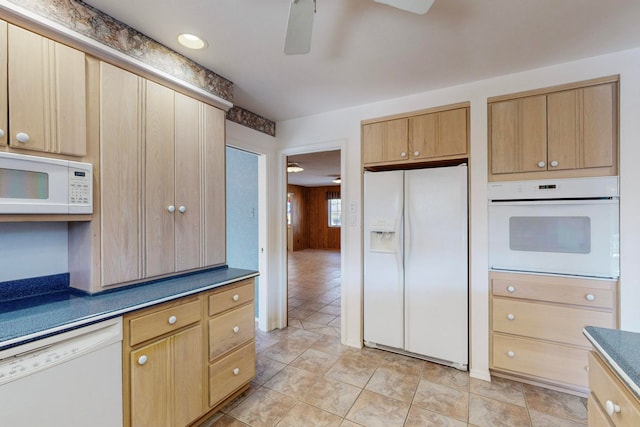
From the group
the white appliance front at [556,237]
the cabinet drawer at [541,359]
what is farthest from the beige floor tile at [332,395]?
the white appliance front at [556,237]

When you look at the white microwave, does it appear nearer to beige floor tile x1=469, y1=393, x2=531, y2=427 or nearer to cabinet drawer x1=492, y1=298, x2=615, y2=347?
beige floor tile x1=469, y1=393, x2=531, y2=427

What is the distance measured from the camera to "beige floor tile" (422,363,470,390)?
7.42 ft

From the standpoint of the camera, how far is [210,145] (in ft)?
6.97

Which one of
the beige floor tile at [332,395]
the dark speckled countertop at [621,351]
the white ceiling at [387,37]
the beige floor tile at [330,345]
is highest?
the white ceiling at [387,37]

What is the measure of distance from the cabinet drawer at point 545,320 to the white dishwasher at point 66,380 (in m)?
2.57

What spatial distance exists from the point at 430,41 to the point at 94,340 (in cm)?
246

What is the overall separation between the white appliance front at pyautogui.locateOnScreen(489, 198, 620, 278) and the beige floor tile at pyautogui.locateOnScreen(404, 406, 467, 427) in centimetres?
115

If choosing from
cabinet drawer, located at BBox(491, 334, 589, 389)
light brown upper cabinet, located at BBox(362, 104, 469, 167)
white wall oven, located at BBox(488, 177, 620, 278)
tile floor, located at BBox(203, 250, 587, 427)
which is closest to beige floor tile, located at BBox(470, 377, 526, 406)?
tile floor, located at BBox(203, 250, 587, 427)

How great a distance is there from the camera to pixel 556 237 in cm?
210

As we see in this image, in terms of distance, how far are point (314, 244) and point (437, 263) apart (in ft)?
28.1

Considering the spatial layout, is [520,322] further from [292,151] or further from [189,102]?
[189,102]

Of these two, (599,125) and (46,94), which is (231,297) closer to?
(46,94)

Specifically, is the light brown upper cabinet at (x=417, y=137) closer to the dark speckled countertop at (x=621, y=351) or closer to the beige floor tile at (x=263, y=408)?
the dark speckled countertop at (x=621, y=351)

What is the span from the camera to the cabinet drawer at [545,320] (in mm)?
1997
